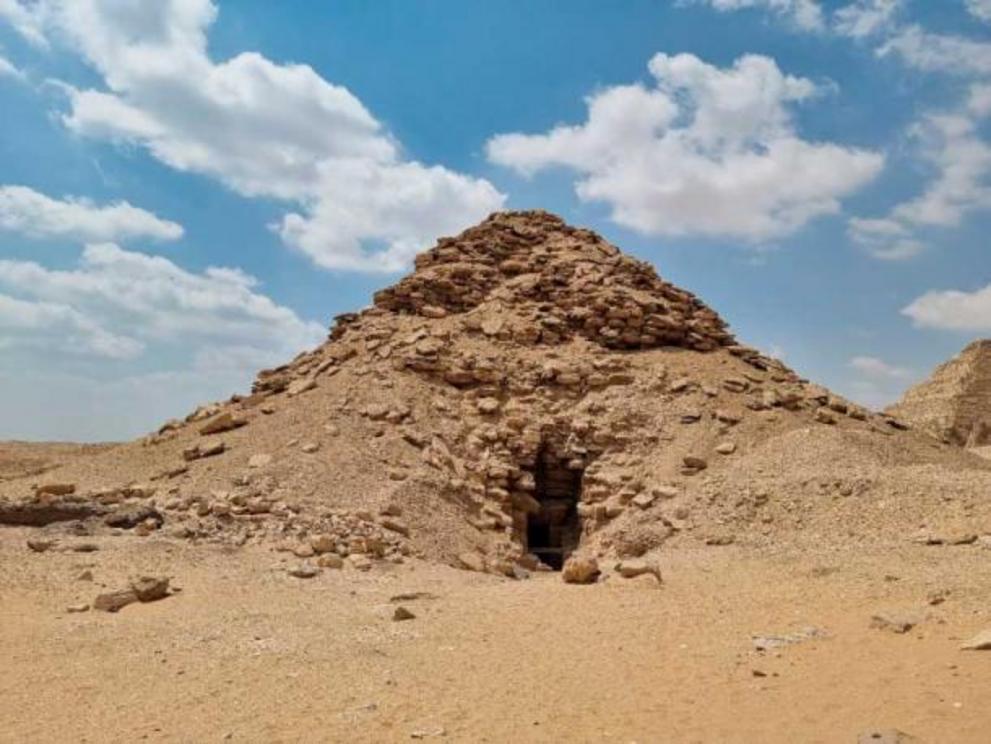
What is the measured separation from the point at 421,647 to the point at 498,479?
32.9ft

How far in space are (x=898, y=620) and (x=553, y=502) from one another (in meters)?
11.7

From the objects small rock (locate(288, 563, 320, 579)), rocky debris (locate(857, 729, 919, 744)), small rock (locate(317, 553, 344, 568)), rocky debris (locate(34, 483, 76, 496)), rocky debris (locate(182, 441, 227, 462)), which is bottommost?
rocky debris (locate(857, 729, 919, 744))

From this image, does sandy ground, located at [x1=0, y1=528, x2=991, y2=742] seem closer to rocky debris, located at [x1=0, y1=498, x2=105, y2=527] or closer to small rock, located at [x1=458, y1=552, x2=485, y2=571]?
rocky debris, located at [x1=0, y1=498, x2=105, y2=527]

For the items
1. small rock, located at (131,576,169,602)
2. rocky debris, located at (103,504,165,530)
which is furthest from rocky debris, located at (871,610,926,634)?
rocky debris, located at (103,504,165,530)

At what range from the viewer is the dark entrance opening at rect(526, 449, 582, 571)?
1978cm

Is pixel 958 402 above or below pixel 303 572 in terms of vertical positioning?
above

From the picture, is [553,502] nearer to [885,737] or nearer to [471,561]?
[471,561]

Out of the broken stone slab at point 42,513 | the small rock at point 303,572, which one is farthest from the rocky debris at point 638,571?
the broken stone slab at point 42,513

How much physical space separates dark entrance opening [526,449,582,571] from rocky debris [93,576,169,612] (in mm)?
10368

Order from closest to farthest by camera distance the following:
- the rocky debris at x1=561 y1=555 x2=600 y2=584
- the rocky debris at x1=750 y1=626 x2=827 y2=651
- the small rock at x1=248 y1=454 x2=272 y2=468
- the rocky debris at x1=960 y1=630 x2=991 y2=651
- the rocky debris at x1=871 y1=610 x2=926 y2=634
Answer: the rocky debris at x1=960 y1=630 x2=991 y2=651 < the rocky debris at x1=750 y1=626 x2=827 y2=651 < the rocky debris at x1=871 y1=610 x2=926 y2=634 < the rocky debris at x1=561 y1=555 x2=600 y2=584 < the small rock at x1=248 y1=454 x2=272 y2=468

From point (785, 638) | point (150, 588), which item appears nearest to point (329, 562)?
point (150, 588)

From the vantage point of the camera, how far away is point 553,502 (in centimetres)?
1994

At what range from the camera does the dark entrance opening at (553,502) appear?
19.8 m

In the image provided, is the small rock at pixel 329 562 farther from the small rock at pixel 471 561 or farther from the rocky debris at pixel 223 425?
the rocky debris at pixel 223 425
